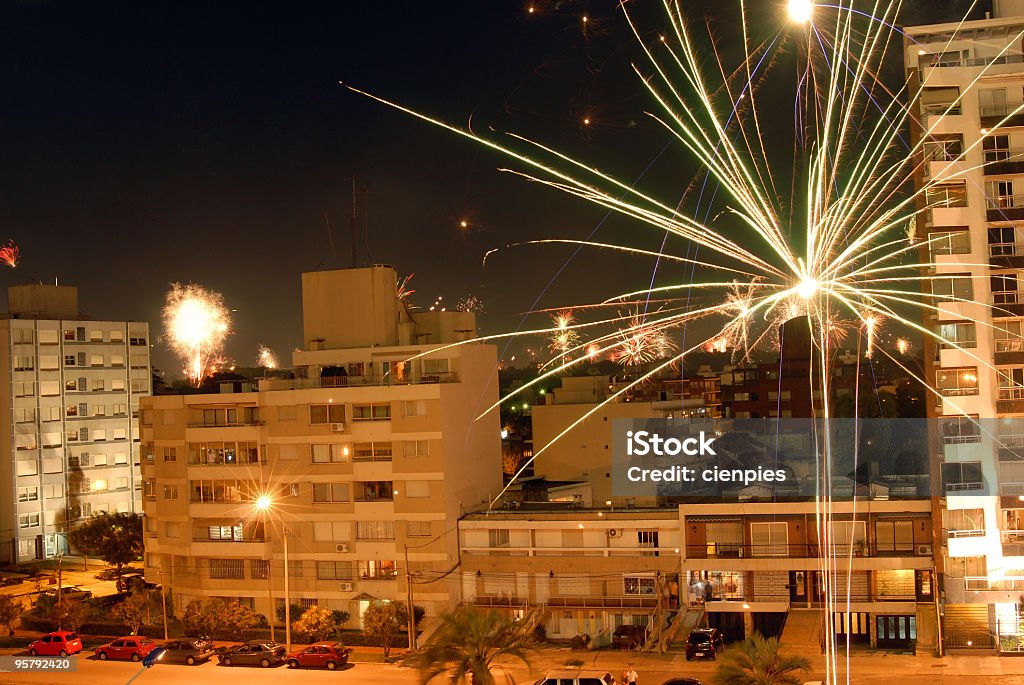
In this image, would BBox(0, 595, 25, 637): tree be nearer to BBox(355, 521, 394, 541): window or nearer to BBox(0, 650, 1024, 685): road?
BBox(0, 650, 1024, 685): road

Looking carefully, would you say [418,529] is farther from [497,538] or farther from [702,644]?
[702,644]

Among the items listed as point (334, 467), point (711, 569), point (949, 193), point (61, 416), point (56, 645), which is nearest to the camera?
point (949, 193)

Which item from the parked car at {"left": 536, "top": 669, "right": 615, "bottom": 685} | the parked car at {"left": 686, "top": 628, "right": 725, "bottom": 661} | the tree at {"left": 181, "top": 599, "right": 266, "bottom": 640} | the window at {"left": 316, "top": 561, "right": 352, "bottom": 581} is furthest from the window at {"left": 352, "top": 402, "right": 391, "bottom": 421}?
the parked car at {"left": 686, "top": 628, "right": 725, "bottom": 661}

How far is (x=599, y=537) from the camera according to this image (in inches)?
1180

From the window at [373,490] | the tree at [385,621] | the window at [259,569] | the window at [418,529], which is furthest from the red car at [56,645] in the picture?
the window at [418,529]

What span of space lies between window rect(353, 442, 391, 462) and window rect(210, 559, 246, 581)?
533cm

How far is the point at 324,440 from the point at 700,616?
509 inches

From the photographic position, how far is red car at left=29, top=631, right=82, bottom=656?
98.5ft

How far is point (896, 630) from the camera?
27875 millimetres

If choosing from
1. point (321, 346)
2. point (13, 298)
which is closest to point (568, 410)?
point (321, 346)

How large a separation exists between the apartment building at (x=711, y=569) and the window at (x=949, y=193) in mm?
8313

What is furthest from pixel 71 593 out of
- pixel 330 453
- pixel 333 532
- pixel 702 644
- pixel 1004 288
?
pixel 1004 288

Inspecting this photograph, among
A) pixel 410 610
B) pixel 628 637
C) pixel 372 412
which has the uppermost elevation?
pixel 372 412

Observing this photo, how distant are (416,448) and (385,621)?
18.0 feet
